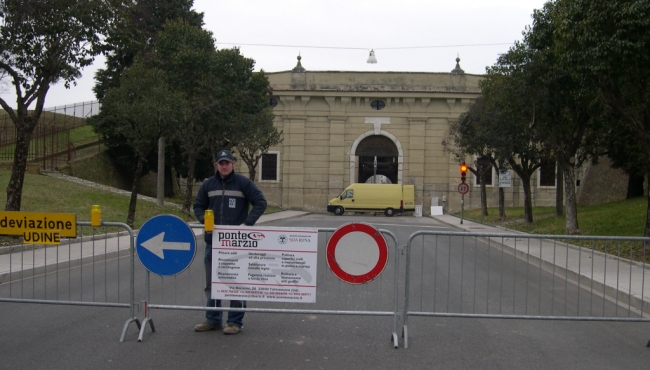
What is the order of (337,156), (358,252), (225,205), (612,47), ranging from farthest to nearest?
(337,156)
(612,47)
(225,205)
(358,252)

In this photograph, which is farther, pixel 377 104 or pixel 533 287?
pixel 377 104

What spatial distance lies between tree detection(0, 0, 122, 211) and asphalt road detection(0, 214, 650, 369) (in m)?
8.38

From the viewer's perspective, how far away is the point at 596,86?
1513 cm

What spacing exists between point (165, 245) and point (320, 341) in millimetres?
1928

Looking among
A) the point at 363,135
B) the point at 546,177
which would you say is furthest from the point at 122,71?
the point at 546,177

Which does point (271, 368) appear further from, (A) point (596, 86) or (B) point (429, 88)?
(B) point (429, 88)

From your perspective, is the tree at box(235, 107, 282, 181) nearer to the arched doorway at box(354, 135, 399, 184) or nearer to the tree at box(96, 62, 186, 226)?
the tree at box(96, 62, 186, 226)

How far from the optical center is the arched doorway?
51000 millimetres

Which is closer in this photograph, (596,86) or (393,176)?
(596,86)

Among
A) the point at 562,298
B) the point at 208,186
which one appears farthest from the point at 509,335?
the point at 208,186

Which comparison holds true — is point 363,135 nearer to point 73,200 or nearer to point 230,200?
point 73,200

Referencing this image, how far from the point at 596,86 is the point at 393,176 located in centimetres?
3626

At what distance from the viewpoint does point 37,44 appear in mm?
15656

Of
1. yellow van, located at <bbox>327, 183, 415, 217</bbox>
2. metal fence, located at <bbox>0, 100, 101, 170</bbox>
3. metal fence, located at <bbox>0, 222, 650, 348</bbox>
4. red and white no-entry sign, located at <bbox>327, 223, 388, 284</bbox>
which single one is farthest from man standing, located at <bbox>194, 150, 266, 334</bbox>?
yellow van, located at <bbox>327, 183, 415, 217</bbox>
